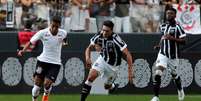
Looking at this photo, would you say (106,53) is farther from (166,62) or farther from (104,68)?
(166,62)

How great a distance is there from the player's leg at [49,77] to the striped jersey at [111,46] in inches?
43.0

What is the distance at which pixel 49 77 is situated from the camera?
14.8 m

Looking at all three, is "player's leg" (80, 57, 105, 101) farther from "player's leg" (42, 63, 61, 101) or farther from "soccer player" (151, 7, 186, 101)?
"soccer player" (151, 7, 186, 101)

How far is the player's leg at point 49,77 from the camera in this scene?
14648mm

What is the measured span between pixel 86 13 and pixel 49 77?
641 cm

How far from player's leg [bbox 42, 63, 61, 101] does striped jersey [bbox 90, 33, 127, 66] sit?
1.09 m

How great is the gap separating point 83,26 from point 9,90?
3332 mm

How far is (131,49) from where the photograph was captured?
19.6 metres

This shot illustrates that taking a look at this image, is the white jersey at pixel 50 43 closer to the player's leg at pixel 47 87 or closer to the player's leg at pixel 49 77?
the player's leg at pixel 49 77

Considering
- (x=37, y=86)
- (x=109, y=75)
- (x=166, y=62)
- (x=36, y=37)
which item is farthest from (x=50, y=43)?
(x=166, y=62)

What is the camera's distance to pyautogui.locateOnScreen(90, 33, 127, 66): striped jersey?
14.7 m

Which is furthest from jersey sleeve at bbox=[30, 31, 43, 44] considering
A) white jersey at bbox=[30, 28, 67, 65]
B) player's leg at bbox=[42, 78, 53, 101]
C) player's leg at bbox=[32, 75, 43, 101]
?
player's leg at bbox=[42, 78, 53, 101]

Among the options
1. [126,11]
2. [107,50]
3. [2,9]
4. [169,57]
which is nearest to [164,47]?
[169,57]

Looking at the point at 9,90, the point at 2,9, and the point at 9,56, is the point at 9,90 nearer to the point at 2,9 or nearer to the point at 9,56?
the point at 9,56
